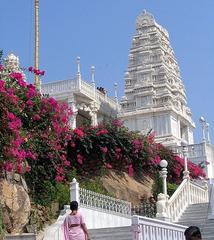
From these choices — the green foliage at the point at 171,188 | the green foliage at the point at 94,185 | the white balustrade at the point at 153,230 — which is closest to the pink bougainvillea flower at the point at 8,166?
the white balustrade at the point at 153,230

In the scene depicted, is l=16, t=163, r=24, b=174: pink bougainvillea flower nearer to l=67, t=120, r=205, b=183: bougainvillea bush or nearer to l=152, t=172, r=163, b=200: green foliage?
l=67, t=120, r=205, b=183: bougainvillea bush

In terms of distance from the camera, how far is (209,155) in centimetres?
3550

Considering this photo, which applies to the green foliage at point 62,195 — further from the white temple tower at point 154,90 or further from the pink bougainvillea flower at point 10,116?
the white temple tower at point 154,90

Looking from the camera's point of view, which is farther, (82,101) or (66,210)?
(82,101)

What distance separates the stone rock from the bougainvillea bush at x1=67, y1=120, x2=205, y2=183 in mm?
5363

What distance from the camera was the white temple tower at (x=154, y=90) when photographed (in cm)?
3925

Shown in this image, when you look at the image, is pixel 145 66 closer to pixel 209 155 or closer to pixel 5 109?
pixel 209 155

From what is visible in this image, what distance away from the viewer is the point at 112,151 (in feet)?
71.3

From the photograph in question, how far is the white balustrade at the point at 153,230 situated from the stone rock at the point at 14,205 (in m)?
4.32

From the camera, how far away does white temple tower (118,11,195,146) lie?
129ft

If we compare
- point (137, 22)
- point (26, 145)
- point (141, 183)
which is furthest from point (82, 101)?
point (26, 145)

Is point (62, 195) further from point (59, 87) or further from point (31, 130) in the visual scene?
point (59, 87)

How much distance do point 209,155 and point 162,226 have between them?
24.2 meters

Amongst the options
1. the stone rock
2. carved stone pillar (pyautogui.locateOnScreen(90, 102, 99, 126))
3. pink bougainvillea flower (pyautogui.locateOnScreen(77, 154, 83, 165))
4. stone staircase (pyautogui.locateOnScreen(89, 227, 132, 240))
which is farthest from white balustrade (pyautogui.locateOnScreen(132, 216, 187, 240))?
carved stone pillar (pyautogui.locateOnScreen(90, 102, 99, 126))
